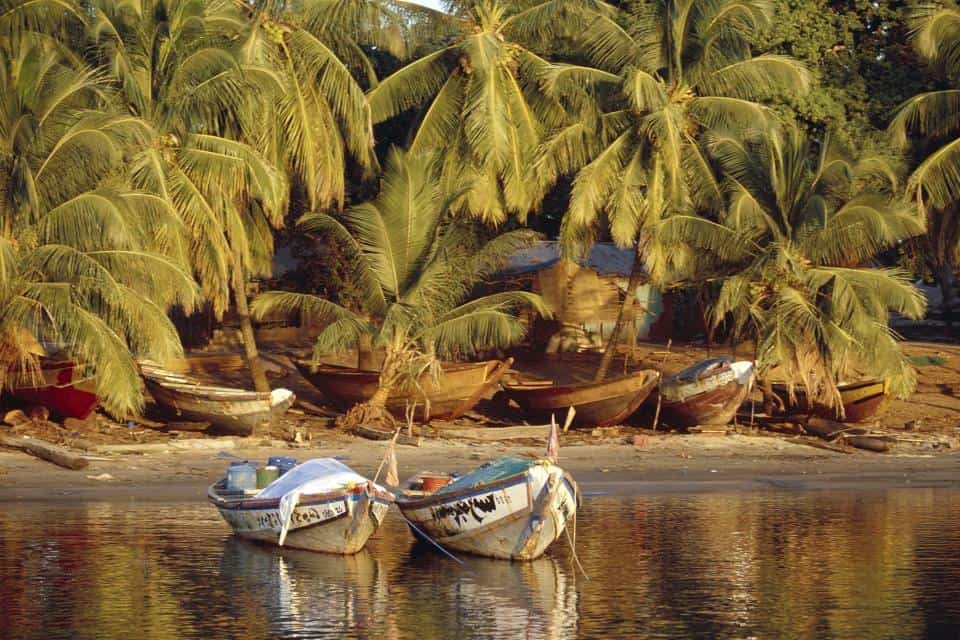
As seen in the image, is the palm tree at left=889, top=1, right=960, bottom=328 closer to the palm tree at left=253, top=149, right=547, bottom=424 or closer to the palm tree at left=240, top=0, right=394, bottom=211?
the palm tree at left=253, top=149, right=547, bottom=424

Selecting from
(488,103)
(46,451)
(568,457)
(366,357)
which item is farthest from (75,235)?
(488,103)

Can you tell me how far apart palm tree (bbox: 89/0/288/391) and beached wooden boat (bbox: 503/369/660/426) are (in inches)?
241

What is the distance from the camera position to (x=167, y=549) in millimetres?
17688

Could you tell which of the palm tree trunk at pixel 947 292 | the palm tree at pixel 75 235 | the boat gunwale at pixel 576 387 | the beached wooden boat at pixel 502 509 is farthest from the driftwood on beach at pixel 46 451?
the palm tree trunk at pixel 947 292

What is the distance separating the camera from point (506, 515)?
1644 cm

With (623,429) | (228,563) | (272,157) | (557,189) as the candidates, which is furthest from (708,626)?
(557,189)

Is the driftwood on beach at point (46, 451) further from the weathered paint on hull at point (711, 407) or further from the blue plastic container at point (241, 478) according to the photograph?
the weathered paint on hull at point (711, 407)

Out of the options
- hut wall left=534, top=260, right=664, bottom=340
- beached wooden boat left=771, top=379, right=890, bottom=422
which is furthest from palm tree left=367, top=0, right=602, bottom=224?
beached wooden boat left=771, top=379, right=890, bottom=422

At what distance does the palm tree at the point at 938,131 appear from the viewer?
93.9ft

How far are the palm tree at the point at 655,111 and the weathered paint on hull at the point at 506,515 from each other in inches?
457

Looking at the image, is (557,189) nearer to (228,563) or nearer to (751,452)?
(751,452)

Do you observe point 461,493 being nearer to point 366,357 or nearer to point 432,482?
point 432,482

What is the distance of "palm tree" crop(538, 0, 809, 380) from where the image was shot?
2777 centimetres

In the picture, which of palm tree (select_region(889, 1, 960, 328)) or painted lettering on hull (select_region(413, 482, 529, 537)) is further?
palm tree (select_region(889, 1, 960, 328))
